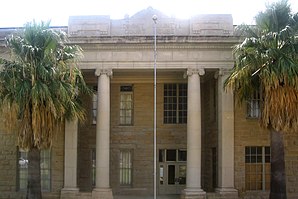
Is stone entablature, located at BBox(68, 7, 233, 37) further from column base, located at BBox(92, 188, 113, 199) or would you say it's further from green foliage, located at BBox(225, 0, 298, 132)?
column base, located at BBox(92, 188, 113, 199)

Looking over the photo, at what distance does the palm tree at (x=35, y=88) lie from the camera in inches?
917

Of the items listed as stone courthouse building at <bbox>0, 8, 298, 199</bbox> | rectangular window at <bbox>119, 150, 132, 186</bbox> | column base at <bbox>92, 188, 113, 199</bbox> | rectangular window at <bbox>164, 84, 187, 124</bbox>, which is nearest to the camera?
column base at <bbox>92, 188, 113, 199</bbox>

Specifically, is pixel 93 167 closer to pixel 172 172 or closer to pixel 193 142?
pixel 172 172

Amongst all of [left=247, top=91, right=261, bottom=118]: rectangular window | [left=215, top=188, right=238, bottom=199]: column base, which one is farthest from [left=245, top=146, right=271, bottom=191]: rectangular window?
[left=247, top=91, right=261, bottom=118]: rectangular window

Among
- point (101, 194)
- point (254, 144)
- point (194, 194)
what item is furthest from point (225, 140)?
point (101, 194)

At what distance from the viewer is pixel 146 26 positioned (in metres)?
29.7

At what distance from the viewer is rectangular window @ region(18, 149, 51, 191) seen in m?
29.6

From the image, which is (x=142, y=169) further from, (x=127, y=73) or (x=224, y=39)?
(x=224, y=39)

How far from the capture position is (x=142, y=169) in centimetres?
3325

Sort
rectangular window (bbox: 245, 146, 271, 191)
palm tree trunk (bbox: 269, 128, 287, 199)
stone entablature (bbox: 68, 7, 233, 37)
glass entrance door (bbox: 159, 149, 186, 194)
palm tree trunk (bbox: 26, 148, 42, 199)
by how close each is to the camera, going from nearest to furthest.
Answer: palm tree trunk (bbox: 269, 128, 287, 199) → palm tree trunk (bbox: 26, 148, 42, 199) → stone entablature (bbox: 68, 7, 233, 37) → rectangular window (bbox: 245, 146, 271, 191) → glass entrance door (bbox: 159, 149, 186, 194)

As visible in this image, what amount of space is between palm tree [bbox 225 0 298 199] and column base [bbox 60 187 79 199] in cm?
1073

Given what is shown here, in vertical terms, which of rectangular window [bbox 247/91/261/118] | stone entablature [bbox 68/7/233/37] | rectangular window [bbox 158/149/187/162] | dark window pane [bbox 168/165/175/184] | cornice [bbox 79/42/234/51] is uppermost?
stone entablature [bbox 68/7/233/37]

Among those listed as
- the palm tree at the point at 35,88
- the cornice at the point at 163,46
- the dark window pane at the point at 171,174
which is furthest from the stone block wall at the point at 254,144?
the palm tree at the point at 35,88

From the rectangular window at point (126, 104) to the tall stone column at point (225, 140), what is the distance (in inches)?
301
